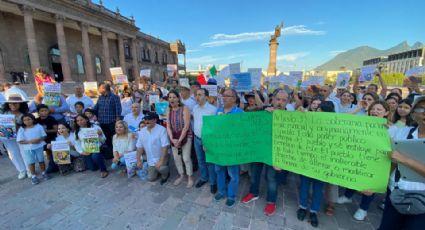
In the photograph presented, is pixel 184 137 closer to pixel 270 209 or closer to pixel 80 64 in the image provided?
pixel 270 209

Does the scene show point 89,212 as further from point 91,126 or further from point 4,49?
point 4,49

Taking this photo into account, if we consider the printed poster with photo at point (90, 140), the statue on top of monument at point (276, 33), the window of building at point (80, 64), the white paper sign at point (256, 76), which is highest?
the statue on top of monument at point (276, 33)

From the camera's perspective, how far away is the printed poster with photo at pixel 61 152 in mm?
3938

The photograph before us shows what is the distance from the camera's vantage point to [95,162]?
13.9 feet

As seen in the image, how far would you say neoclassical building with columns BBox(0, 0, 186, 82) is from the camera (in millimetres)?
17375

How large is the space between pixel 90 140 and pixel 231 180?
318 cm

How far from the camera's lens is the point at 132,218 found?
111 inches

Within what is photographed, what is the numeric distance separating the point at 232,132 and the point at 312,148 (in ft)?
3.65

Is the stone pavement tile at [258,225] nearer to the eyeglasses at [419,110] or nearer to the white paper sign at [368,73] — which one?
the eyeglasses at [419,110]

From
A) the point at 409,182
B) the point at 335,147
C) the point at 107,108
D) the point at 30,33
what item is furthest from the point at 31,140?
the point at 30,33

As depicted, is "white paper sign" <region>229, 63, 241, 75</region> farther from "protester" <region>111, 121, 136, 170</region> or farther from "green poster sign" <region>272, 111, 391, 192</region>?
"protester" <region>111, 121, 136, 170</region>

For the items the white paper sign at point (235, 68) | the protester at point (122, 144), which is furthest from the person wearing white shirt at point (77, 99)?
the white paper sign at point (235, 68)

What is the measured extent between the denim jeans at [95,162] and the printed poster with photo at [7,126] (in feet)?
4.65

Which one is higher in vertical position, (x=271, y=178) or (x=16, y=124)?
(x=16, y=124)
